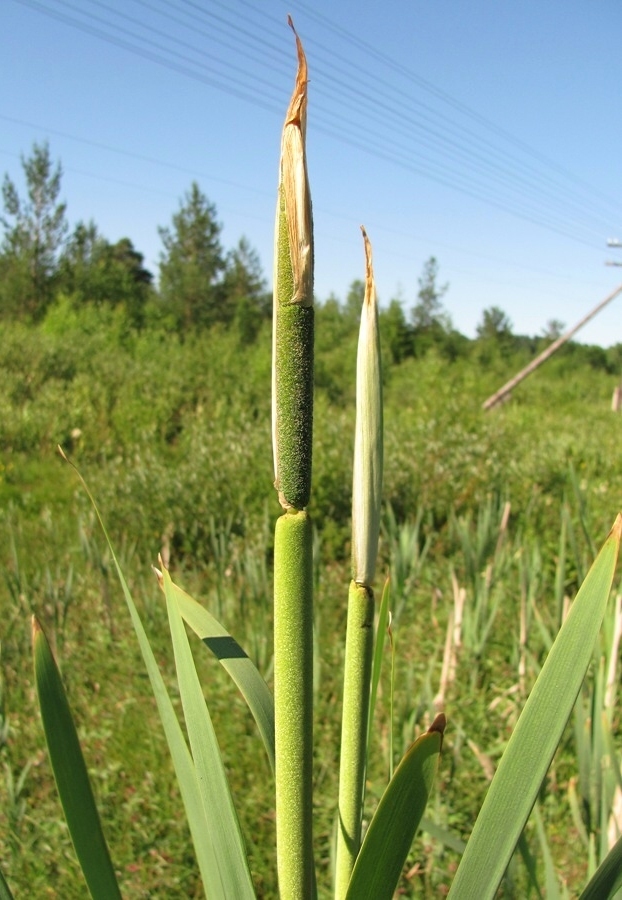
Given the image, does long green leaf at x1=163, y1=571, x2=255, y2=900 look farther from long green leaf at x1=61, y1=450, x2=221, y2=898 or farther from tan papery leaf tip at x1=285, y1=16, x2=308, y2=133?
tan papery leaf tip at x1=285, y1=16, x2=308, y2=133

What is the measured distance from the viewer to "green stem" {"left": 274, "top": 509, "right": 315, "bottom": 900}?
35cm

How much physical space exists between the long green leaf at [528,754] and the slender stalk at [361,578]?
77mm

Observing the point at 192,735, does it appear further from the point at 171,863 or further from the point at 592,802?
the point at 171,863

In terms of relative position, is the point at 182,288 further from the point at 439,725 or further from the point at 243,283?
the point at 439,725

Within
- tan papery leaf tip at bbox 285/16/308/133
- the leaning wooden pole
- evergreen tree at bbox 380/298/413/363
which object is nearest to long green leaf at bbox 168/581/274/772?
tan papery leaf tip at bbox 285/16/308/133

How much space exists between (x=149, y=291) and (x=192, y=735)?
30.3 metres

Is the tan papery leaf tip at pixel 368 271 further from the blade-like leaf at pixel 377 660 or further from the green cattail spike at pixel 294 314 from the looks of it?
the blade-like leaf at pixel 377 660

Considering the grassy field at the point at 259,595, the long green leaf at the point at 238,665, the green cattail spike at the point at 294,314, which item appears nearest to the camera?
the green cattail spike at the point at 294,314

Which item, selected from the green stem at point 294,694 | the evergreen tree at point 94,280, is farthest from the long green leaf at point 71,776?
the evergreen tree at point 94,280

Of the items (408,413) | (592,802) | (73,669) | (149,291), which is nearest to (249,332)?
(149,291)

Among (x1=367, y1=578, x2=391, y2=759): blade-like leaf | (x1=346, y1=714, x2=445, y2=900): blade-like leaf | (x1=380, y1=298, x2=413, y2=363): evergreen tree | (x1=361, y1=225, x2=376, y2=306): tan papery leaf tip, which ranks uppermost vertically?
(x1=380, y1=298, x2=413, y2=363): evergreen tree

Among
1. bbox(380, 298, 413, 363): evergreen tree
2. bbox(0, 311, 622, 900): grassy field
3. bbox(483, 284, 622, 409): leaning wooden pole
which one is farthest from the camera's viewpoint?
bbox(380, 298, 413, 363): evergreen tree

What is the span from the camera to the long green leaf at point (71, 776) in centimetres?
37

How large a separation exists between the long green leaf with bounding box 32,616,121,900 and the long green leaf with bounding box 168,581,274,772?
0.30ft
